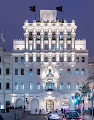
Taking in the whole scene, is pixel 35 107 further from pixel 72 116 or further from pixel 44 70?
pixel 72 116

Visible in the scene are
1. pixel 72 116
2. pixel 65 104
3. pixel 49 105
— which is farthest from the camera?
pixel 65 104

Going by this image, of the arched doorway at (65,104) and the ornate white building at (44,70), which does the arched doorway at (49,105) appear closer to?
the ornate white building at (44,70)

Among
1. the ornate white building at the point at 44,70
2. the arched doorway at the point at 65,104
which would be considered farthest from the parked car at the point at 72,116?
the arched doorway at the point at 65,104

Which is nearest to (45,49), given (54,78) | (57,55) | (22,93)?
(57,55)

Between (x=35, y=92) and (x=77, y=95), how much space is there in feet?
40.9

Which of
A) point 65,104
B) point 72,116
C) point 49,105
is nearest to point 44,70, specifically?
point 49,105

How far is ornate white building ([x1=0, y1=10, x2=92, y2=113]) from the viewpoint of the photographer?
75.7m

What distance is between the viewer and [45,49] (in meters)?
77.9

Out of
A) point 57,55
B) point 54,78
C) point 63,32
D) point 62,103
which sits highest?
point 63,32

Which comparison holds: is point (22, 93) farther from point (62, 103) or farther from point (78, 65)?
point (78, 65)

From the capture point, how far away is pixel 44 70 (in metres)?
76.0

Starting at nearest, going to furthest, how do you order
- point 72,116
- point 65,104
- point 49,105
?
point 72,116
point 49,105
point 65,104

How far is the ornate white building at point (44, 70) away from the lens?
7569 cm

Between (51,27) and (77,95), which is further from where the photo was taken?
(51,27)
